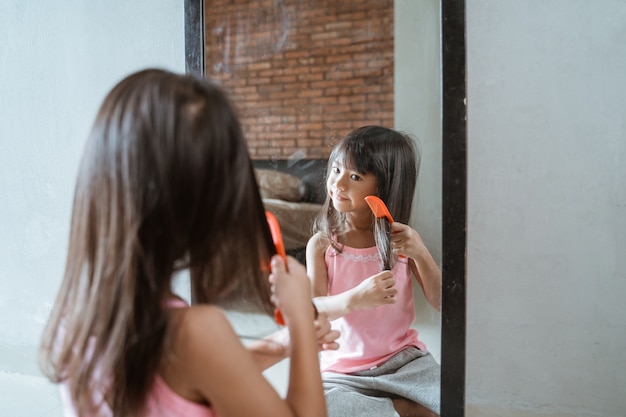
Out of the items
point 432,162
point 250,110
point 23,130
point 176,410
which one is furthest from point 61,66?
point 176,410

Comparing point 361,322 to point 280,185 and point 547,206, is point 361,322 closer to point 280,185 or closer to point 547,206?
point 280,185

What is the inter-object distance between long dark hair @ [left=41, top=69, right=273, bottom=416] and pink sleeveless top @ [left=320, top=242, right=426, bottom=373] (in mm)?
397

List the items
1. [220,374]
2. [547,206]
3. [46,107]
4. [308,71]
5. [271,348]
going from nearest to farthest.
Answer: [220,374] < [271,348] < [308,71] < [547,206] < [46,107]

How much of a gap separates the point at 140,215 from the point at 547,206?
1.05 m

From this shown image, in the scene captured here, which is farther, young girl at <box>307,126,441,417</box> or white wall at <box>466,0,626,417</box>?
white wall at <box>466,0,626,417</box>

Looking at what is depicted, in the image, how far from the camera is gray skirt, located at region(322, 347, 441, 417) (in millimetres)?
939

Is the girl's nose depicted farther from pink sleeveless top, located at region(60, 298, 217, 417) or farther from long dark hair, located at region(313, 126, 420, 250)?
pink sleeveless top, located at region(60, 298, 217, 417)

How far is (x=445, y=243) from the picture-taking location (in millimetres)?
1000

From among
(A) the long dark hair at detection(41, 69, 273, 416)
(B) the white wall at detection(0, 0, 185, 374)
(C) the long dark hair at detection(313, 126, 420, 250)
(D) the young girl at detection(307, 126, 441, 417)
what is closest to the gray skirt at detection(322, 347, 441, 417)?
(D) the young girl at detection(307, 126, 441, 417)

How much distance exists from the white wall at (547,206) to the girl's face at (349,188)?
1.55 feet

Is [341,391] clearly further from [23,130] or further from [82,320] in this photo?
[23,130]

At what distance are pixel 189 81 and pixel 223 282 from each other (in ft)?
0.81

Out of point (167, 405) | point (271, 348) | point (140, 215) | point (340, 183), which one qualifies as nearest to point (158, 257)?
point (140, 215)

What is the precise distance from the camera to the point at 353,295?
0.96 metres
